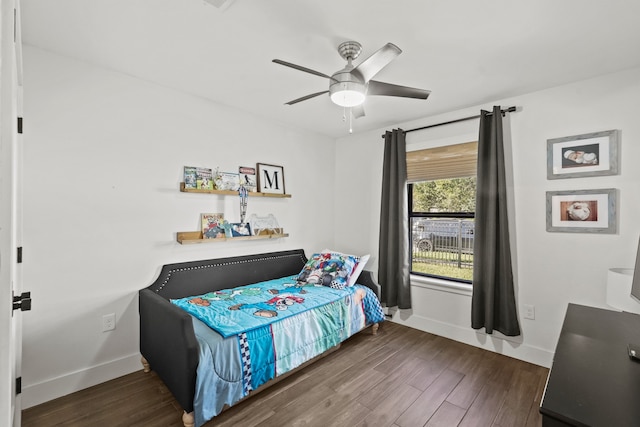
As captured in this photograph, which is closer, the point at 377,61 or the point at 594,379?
the point at 594,379

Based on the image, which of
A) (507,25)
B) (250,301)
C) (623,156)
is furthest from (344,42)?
(623,156)

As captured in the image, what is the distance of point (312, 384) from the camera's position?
2.36 metres

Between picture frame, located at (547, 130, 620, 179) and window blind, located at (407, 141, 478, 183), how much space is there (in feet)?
2.14

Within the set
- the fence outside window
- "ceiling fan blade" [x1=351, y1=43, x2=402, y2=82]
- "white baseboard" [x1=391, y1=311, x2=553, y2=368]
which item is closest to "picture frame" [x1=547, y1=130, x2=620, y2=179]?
the fence outside window

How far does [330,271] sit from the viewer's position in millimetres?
3328

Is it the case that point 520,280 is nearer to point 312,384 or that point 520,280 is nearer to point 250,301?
point 312,384

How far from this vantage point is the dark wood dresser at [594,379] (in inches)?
33.9

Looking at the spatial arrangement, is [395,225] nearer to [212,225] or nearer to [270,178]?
[270,178]

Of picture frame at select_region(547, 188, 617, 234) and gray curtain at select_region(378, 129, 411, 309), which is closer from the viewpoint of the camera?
picture frame at select_region(547, 188, 617, 234)

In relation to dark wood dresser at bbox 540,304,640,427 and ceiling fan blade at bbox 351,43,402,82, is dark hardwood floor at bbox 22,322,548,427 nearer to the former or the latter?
dark wood dresser at bbox 540,304,640,427

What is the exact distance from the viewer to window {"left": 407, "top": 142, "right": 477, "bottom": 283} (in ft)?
10.6

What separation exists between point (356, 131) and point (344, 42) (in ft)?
6.91

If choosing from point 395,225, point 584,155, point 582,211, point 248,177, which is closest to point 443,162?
point 395,225

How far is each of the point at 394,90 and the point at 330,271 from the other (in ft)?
6.51
